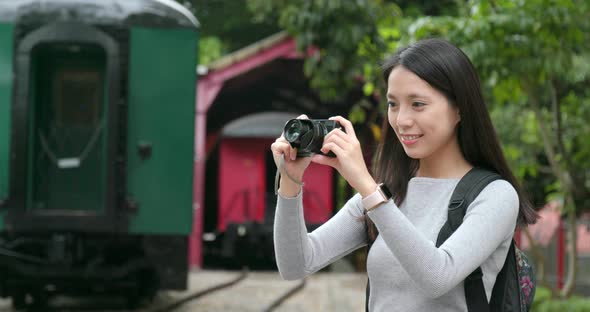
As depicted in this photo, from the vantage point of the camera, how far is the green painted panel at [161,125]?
7480 mm

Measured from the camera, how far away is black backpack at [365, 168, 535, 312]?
71.4 inches

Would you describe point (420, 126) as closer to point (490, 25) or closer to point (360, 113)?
point (490, 25)

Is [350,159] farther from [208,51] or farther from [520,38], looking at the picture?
[208,51]

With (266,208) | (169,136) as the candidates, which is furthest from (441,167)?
(266,208)

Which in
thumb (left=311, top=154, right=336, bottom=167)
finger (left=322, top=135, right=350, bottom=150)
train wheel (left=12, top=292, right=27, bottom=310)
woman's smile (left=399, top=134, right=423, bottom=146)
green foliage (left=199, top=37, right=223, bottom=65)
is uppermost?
finger (left=322, top=135, right=350, bottom=150)

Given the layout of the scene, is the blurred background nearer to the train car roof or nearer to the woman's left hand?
the train car roof

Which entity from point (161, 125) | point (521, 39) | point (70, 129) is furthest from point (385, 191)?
point (70, 129)

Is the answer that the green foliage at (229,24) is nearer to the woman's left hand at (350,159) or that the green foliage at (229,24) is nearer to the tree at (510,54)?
the tree at (510,54)

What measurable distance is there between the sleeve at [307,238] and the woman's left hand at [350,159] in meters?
0.23

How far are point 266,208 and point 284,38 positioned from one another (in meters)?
3.24

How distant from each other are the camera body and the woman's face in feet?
0.53

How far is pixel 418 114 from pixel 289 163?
292 mm

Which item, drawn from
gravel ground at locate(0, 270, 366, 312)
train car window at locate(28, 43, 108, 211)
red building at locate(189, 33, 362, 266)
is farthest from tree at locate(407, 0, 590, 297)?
red building at locate(189, 33, 362, 266)

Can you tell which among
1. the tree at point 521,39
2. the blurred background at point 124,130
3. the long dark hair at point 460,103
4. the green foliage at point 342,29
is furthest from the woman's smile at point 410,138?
the green foliage at point 342,29
